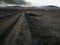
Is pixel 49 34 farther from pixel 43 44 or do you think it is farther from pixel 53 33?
pixel 43 44

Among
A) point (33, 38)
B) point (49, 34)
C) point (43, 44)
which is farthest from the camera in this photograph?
point (49, 34)

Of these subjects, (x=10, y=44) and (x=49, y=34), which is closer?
(x=10, y=44)

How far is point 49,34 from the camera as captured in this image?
1.47m

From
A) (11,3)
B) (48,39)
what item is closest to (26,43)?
(48,39)

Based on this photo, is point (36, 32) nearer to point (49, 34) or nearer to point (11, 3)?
point (49, 34)

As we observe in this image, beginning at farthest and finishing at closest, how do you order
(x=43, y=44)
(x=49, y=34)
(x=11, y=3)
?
(x=11, y=3) < (x=49, y=34) < (x=43, y=44)

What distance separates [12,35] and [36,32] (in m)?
0.33

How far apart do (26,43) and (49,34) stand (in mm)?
393

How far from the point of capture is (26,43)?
1.18 m

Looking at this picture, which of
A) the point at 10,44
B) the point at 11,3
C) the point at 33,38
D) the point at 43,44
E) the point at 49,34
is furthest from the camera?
the point at 11,3

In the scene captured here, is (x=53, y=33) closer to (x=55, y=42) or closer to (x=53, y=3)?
(x=55, y=42)

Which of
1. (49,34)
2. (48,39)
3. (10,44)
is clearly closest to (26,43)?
(10,44)

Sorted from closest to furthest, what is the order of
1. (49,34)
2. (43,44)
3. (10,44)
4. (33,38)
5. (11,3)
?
(10,44)
(43,44)
(33,38)
(49,34)
(11,3)

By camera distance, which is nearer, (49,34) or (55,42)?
(55,42)
